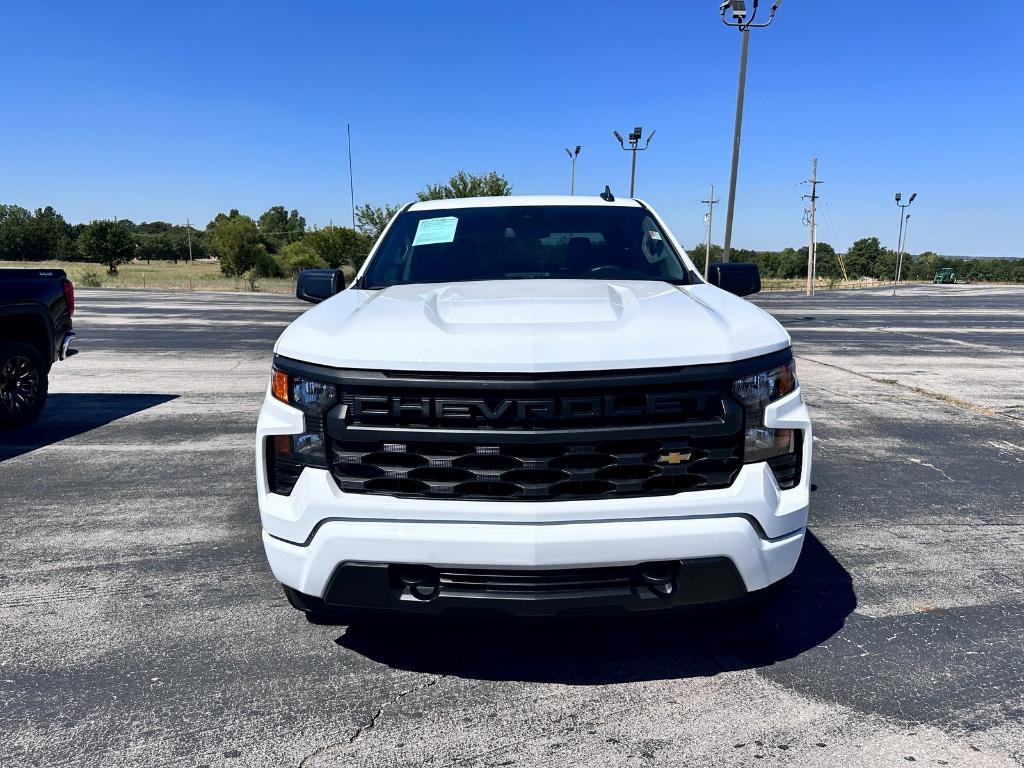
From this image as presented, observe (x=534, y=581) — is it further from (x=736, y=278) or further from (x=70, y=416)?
(x=70, y=416)

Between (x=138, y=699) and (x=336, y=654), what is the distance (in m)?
0.69

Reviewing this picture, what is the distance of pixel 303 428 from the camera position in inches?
97.9

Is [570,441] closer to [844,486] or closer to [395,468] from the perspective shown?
[395,468]

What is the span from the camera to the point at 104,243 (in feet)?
228

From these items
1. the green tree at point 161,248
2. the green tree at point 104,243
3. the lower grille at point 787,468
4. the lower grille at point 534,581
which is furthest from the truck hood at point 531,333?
the green tree at point 161,248

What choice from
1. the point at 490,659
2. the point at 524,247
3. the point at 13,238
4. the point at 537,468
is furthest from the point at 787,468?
the point at 13,238

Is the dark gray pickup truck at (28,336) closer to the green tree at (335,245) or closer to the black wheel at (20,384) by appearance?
the black wheel at (20,384)

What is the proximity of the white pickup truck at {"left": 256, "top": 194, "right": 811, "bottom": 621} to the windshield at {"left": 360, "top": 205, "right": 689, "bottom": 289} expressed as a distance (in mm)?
1362

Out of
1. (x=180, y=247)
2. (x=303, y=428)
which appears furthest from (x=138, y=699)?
(x=180, y=247)

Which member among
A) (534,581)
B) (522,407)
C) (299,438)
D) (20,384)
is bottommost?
(20,384)

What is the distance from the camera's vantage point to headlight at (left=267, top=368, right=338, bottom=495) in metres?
2.47

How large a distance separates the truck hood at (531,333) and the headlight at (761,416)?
10 cm

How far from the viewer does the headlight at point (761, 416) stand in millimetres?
2467

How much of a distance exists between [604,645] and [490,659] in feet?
1.51
